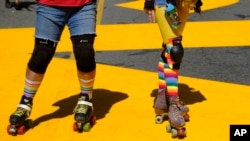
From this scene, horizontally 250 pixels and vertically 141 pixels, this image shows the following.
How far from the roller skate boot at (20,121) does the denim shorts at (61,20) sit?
645 millimetres

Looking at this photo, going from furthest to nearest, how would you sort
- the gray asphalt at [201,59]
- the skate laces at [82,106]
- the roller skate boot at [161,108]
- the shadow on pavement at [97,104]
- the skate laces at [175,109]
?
the gray asphalt at [201,59], the shadow on pavement at [97,104], the roller skate boot at [161,108], the skate laces at [82,106], the skate laces at [175,109]

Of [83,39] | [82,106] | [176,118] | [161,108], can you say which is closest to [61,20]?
[83,39]

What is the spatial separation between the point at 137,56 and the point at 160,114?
219cm

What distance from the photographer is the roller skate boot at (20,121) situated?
13.4 feet

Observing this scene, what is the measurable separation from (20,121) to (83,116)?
1.76 feet

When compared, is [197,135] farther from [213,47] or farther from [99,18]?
[99,18]

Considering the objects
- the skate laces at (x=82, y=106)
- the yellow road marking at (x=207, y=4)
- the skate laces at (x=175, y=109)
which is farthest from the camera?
the yellow road marking at (x=207, y=4)

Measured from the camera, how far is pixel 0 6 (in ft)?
34.1

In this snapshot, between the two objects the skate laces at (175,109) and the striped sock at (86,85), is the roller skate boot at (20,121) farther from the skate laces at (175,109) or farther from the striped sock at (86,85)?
the skate laces at (175,109)

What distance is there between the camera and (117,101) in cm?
488

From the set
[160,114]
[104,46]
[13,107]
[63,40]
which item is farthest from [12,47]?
[160,114]

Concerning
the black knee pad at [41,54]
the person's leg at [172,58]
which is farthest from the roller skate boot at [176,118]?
the black knee pad at [41,54]

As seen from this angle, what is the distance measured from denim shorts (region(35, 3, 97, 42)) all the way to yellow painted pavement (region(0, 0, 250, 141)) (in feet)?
2.75

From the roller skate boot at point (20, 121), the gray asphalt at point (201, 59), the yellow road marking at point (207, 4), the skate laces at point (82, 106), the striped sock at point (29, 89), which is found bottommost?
the yellow road marking at point (207, 4)
